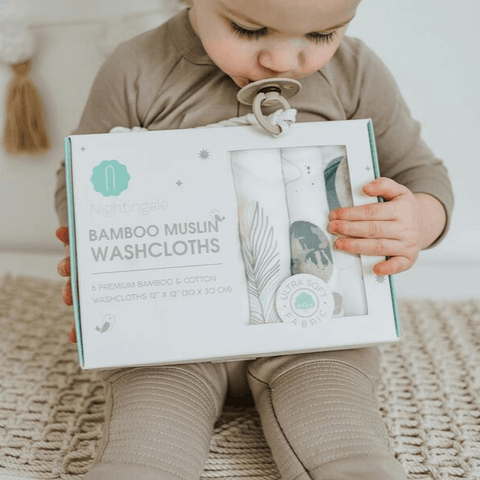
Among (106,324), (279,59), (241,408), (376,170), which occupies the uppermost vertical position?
(279,59)

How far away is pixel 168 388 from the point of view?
24.0 inches

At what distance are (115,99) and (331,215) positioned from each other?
0.30m

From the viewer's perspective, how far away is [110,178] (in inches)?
23.3

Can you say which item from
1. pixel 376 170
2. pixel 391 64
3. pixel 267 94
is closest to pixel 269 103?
pixel 267 94

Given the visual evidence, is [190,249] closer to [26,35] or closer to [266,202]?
[266,202]

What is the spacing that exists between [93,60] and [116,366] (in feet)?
1.81

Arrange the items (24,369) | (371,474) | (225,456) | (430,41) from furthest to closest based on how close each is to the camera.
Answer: (430,41) < (24,369) < (225,456) < (371,474)

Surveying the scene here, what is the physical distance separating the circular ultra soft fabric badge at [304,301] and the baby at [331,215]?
1.8 inches

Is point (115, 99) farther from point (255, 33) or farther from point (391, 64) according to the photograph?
point (391, 64)

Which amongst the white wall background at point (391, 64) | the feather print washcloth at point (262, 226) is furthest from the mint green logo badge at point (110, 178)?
the white wall background at point (391, 64)

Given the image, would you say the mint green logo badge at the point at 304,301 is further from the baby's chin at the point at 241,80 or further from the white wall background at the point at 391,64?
the white wall background at the point at 391,64

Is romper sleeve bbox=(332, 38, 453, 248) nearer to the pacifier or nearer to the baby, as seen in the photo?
the baby

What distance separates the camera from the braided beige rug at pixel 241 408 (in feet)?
2.01

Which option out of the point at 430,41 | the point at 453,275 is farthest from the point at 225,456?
the point at 430,41
